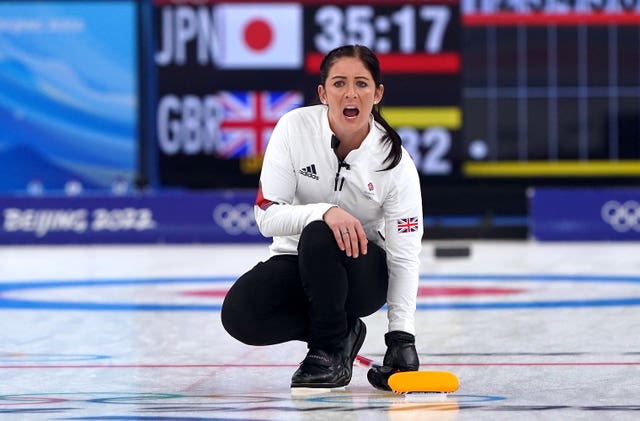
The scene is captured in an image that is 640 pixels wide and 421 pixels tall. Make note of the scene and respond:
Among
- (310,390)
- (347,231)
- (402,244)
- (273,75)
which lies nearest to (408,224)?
(402,244)

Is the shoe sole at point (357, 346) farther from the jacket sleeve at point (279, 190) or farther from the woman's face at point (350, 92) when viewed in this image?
the woman's face at point (350, 92)

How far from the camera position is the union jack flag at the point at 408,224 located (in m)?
4.06

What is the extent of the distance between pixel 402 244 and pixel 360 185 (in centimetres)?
23

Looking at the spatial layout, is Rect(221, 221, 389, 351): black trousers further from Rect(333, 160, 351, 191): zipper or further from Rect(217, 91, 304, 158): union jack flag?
Rect(217, 91, 304, 158): union jack flag

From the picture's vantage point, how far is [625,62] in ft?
58.3

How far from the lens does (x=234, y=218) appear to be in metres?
15.1

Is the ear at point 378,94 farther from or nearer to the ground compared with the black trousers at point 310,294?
farther from the ground

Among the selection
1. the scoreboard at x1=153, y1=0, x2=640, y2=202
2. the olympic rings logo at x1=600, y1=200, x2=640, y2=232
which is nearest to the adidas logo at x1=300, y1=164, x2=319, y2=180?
the olympic rings logo at x1=600, y1=200, x2=640, y2=232

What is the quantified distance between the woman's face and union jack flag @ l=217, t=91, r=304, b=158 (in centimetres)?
1193

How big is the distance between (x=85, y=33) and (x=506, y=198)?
323 inches

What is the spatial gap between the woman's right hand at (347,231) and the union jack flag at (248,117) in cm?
1212

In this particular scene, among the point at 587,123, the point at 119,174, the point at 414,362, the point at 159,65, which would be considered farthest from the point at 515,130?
the point at 414,362

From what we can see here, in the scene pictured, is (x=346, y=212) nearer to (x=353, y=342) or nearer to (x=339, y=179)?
(x=339, y=179)

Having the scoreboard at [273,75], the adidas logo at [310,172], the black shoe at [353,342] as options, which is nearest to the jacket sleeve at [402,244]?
the black shoe at [353,342]
